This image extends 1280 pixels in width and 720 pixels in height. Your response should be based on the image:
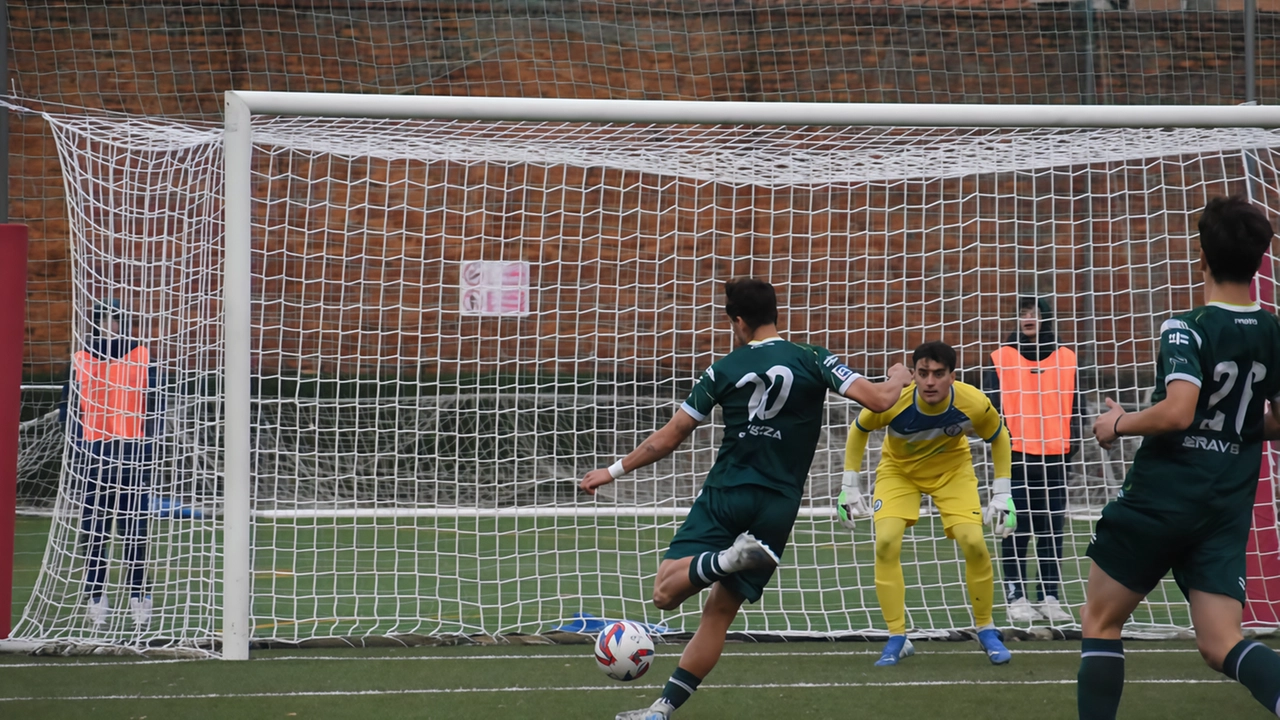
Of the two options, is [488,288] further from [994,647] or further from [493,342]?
[994,647]

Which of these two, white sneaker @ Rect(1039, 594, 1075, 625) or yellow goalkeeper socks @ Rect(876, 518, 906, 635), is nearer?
yellow goalkeeper socks @ Rect(876, 518, 906, 635)

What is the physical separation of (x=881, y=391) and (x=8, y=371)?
3140 mm

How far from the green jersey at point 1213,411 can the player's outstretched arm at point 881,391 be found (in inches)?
37.4

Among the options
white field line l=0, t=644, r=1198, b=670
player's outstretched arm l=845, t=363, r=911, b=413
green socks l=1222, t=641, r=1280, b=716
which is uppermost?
player's outstretched arm l=845, t=363, r=911, b=413

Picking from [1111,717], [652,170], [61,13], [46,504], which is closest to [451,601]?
[652,170]

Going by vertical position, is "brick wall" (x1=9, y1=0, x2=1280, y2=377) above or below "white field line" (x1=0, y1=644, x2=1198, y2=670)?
above

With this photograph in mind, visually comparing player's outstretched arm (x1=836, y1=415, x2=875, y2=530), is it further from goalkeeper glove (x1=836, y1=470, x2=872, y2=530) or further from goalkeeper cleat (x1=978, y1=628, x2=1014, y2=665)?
goalkeeper cleat (x1=978, y1=628, x2=1014, y2=665)

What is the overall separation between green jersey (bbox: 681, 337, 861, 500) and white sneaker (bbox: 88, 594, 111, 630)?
3.96 metres

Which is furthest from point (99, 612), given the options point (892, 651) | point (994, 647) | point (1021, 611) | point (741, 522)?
point (1021, 611)

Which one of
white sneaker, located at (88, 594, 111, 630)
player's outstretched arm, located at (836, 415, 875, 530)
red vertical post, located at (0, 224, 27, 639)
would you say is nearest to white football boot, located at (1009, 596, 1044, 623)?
player's outstretched arm, located at (836, 415, 875, 530)

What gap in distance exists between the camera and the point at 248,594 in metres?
6.31

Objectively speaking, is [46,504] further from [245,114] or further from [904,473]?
[904,473]

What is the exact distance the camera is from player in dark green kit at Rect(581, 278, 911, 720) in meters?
4.75

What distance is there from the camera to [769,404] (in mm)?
4848
